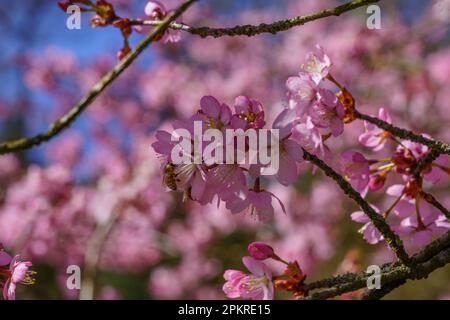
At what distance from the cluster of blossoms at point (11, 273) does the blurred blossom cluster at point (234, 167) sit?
0.04 feet

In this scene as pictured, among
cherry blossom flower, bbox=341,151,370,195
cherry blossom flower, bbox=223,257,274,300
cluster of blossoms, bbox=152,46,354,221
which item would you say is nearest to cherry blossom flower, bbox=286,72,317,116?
cluster of blossoms, bbox=152,46,354,221

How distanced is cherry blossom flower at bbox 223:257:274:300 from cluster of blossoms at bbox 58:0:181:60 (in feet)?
1.84

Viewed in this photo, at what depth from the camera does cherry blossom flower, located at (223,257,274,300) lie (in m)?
1.20

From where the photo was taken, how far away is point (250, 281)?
4.00 feet

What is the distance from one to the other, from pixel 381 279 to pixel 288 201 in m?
4.25

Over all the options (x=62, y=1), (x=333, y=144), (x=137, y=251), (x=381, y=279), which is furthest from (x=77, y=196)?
(x=381, y=279)

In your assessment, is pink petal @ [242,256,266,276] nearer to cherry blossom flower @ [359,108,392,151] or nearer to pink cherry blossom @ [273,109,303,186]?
pink cherry blossom @ [273,109,303,186]

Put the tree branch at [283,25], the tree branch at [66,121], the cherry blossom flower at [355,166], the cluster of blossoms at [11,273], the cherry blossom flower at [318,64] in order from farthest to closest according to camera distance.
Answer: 1. the cherry blossom flower at [355,166]
2. the cherry blossom flower at [318,64]
3. the cluster of blossoms at [11,273]
4. the tree branch at [283,25]
5. the tree branch at [66,121]

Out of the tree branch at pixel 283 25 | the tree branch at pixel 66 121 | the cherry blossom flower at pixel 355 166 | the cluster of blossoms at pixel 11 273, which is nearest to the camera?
the tree branch at pixel 66 121

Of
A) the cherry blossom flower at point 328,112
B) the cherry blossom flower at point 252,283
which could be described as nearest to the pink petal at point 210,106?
the cherry blossom flower at point 328,112

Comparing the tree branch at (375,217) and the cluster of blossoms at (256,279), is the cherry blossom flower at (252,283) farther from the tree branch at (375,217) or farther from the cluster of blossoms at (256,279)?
the tree branch at (375,217)

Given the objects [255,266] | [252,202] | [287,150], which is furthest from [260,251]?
[287,150]

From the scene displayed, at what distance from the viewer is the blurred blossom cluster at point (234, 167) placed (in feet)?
3.92
